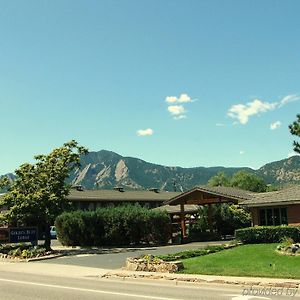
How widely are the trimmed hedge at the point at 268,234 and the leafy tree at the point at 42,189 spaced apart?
12931 millimetres

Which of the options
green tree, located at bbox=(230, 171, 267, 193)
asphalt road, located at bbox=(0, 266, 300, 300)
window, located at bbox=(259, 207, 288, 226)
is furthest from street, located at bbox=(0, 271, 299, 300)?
green tree, located at bbox=(230, 171, 267, 193)

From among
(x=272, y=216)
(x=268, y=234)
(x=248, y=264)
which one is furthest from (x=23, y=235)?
(x=248, y=264)

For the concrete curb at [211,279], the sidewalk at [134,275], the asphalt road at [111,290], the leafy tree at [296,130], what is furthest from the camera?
the leafy tree at [296,130]

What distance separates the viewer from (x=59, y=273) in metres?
21.9

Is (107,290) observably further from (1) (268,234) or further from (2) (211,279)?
(1) (268,234)

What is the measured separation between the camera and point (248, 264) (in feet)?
66.1

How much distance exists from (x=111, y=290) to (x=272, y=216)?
2175cm

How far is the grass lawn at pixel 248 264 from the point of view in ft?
57.7

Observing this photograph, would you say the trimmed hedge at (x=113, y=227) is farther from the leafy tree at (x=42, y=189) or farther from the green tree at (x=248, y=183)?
the green tree at (x=248, y=183)

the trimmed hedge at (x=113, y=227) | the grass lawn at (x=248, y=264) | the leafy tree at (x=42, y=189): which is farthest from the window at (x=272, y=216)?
the leafy tree at (x=42, y=189)

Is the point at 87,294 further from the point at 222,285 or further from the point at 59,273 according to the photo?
the point at 59,273

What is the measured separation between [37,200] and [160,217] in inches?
444

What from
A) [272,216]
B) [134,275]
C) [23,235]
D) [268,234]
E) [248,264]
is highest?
[272,216]

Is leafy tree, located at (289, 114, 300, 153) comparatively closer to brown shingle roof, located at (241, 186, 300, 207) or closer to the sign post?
brown shingle roof, located at (241, 186, 300, 207)
